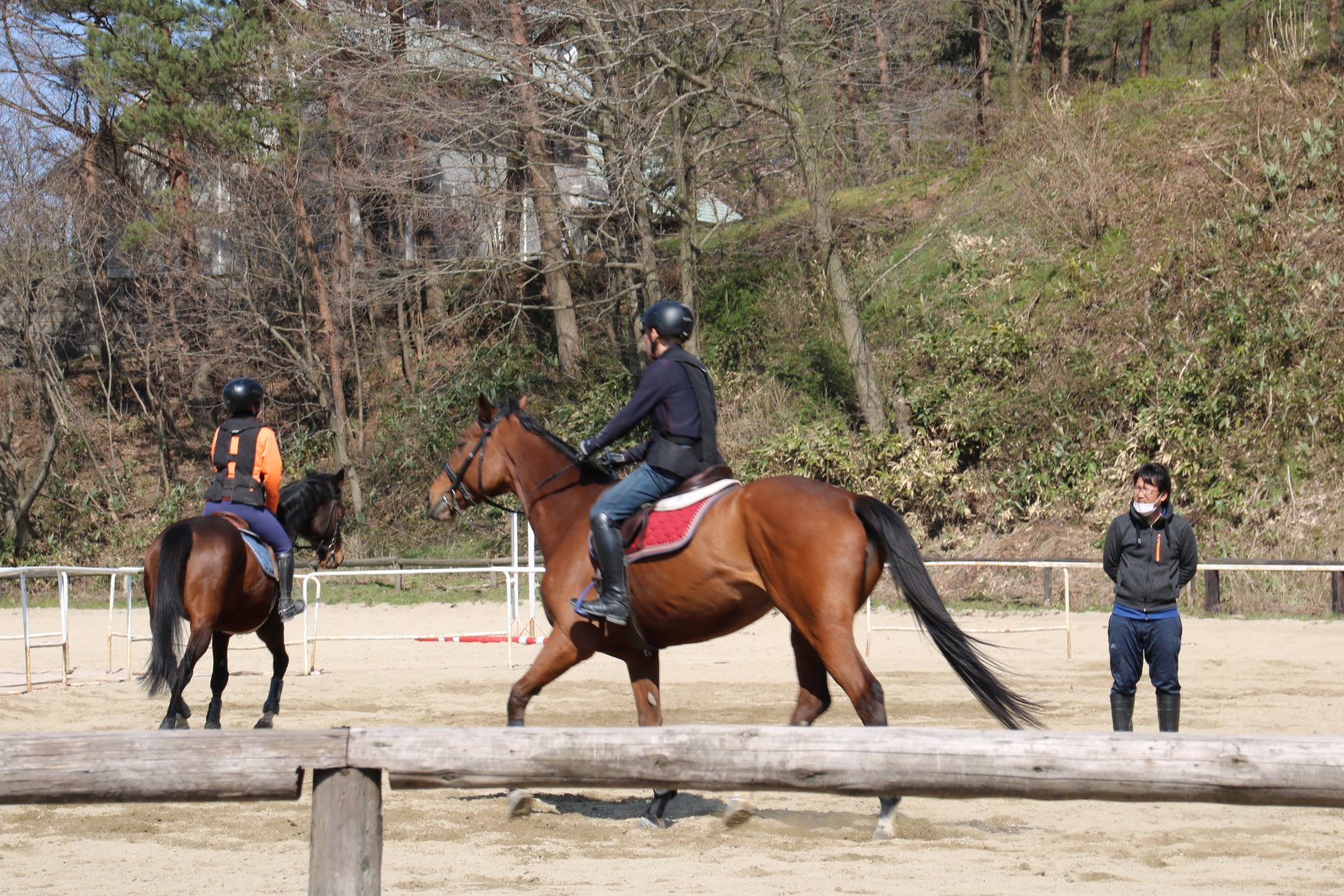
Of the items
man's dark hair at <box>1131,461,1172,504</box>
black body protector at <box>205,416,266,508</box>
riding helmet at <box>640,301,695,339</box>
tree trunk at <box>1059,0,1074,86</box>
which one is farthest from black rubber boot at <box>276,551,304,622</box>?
tree trunk at <box>1059,0,1074,86</box>

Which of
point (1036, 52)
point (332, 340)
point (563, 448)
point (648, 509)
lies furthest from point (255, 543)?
point (1036, 52)

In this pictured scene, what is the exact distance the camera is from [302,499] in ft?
30.0

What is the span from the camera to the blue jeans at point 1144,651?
22.4ft

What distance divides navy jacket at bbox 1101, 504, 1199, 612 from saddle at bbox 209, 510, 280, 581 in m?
5.78

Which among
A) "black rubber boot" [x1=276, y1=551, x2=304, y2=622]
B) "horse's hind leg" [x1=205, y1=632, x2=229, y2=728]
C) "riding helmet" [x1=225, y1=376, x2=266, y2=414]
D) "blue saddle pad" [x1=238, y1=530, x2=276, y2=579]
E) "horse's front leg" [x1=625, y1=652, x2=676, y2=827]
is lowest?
"horse's hind leg" [x1=205, y1=632, x2=229, y2=728]

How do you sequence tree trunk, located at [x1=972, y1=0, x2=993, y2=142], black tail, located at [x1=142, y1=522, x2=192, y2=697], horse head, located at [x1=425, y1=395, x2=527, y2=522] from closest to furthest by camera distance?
horse head, located at [x1=425, y1=395, x2=527, y2=522], black tail, located at [x1=142, y1=522, x2=192, y2=697], tree trunk, located at [x1=972, y1=0, x2=993, y2=142]

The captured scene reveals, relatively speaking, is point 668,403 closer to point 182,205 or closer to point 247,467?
point 247,467

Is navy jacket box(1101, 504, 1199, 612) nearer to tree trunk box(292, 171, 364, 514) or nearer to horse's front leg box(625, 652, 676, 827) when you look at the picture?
horse's front leg box(625, 652, 676, 827)

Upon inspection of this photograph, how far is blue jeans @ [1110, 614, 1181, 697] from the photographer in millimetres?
6828

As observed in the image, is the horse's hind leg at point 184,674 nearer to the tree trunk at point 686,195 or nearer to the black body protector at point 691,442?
the black body protector at point 691,442

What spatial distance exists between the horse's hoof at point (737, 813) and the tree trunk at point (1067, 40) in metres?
28.7

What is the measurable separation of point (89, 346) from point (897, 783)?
29.0 meters

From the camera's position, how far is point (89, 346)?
1109 inches

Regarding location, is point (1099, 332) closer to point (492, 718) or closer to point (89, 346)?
point (492, 718)
